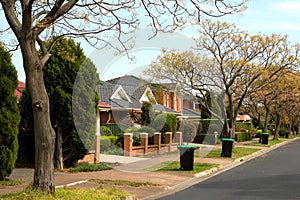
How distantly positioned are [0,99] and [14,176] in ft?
9.05

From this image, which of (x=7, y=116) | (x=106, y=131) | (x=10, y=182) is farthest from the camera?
(x=106, y=131)

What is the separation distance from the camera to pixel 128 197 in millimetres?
10086

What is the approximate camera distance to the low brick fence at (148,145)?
23.7 metres

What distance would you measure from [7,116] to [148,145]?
49.0 ft

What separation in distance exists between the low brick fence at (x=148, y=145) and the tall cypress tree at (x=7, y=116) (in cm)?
1118

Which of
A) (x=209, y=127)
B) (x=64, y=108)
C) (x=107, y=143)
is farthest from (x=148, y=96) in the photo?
(x=64, y=108)

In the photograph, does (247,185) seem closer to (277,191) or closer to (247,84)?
(277,191)

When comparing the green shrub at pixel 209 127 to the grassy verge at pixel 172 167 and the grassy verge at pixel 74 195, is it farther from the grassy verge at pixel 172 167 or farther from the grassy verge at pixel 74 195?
the grassy verge at pixel 74 195

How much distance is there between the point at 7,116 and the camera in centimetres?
1255

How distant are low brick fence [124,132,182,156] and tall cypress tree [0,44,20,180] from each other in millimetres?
11177

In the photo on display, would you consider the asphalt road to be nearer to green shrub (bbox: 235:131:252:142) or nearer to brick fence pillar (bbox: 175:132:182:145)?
brick fence pillar (bbox: 175:132:182:145)

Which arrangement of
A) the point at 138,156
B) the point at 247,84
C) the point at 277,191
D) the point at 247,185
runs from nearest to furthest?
the point at 277,191, the point at 247,185, the point at 138,156, the point at 247,84

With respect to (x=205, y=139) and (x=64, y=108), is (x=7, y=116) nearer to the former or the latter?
(x=64, y=108)

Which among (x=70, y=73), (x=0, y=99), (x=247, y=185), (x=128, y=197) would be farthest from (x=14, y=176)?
(x=247, y=185)
